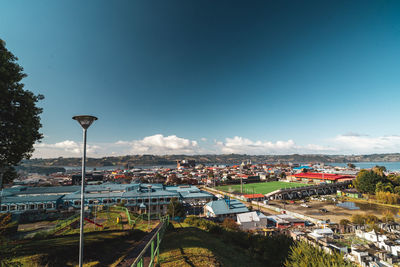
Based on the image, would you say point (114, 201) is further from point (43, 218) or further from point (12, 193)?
point (12, 193)

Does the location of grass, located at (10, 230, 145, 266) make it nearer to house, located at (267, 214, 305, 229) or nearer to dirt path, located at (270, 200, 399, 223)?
house, located at (267, 214, 305, 229)

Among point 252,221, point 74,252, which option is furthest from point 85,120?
point 252,221

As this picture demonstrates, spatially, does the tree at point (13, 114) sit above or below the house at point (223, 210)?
above

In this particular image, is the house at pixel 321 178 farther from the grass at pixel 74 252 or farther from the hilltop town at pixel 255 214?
the grass at pixel 74 252

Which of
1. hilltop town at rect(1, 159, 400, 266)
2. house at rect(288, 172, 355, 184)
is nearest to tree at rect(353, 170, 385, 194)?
hilltop town at rect(1, 159, 400, 266)


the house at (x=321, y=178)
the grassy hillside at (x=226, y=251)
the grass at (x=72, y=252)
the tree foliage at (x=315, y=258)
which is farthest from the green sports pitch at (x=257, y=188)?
the tree foliage at (x=315, y=258)

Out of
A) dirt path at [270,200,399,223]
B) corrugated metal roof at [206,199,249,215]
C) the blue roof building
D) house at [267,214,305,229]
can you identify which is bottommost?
dirt path at [270,200,399,223]
